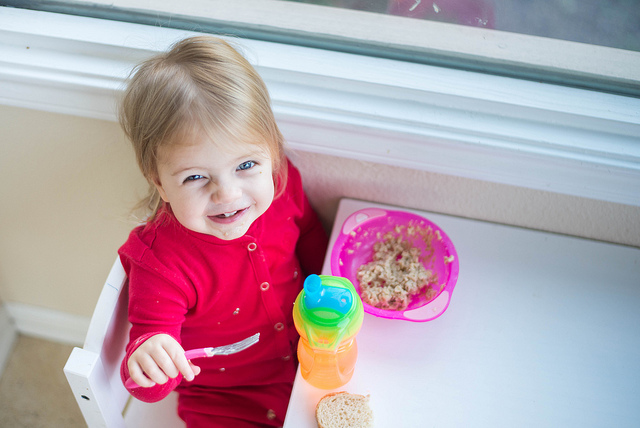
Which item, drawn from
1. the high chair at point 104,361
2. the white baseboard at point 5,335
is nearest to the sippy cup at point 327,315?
the high chair at point 104,361

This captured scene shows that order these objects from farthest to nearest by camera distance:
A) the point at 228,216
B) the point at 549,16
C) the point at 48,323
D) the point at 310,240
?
the point at 48,323
the point at 310,240
the point at 549,16
the point at 228,216

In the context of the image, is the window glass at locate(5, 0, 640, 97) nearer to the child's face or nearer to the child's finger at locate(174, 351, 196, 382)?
the child's face

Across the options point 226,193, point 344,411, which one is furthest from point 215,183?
point 344,411

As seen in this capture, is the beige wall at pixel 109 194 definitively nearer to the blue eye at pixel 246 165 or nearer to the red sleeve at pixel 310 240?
the red sleeve at pixel 310 240

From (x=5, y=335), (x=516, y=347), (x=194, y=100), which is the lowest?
(x=5, y=335)

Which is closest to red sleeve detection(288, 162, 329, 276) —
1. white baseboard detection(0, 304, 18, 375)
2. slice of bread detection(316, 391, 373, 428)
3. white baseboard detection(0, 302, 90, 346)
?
slice of bread detection(316, 391, 373, 428)

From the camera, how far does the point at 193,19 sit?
36.2 inches

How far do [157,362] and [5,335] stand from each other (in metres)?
0.96

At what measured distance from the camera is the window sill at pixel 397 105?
81 centimetres

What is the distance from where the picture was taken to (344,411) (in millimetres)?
712

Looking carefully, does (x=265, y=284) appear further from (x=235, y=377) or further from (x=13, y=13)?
(x=13, y=13)

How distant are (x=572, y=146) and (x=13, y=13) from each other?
38.9 inches

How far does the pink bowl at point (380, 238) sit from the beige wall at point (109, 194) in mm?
70

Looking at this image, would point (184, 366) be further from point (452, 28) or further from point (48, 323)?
point (48, 323)
